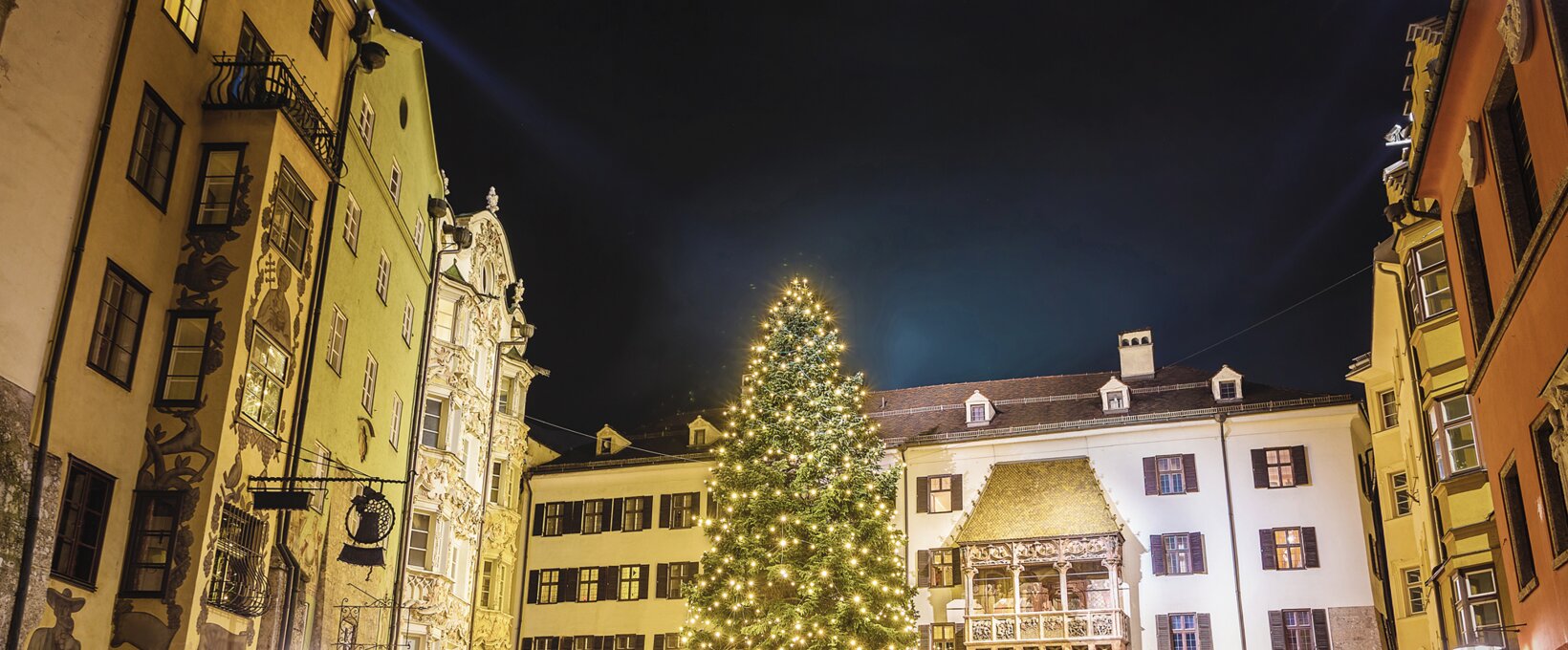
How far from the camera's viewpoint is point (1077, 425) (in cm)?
4288

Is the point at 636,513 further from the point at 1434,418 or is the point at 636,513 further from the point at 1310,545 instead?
the point at 1434,418

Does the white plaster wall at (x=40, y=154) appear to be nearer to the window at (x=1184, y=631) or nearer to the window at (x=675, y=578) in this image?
the window at (x=675, y=578)

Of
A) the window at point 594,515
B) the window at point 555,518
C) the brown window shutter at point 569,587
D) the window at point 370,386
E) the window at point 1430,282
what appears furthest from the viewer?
the window at point 555,518

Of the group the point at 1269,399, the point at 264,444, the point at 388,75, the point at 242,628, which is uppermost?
the point at 388,75

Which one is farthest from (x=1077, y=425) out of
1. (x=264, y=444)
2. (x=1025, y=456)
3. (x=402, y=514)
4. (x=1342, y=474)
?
(x=264, y=444)

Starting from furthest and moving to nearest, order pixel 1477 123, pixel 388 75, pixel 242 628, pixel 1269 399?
pixel 1269 399
pixel 388 75
pixel 242 628
pixel 1477 123

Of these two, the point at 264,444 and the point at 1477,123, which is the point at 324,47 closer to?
the point at 264,444

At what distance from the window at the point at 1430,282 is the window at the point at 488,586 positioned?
27442mm

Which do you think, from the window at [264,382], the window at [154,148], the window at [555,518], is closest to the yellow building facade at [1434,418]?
the window at [264,382]

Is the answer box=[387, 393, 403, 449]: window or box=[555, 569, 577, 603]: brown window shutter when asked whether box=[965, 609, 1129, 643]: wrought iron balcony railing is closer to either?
box=[555, 569, 577, 603]: brown window shutter

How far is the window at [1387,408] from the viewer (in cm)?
3333

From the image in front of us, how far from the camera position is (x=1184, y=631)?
1542 inches

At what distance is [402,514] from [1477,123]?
22347 millimetres

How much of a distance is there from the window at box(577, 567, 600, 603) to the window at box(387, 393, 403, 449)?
1979 centimetres
